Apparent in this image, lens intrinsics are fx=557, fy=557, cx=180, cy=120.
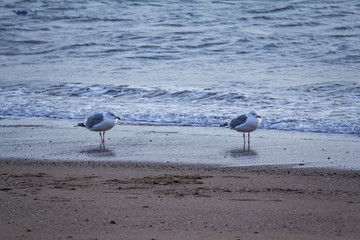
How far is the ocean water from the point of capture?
1063 cm

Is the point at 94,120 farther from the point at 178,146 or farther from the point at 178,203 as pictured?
the point at 178,203

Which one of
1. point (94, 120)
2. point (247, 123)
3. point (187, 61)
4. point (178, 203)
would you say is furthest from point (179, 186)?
point (187, 61)

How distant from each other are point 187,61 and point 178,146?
871 cm

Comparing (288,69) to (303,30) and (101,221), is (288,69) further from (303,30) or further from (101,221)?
(101,221)

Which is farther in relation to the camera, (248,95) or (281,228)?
(248,95)

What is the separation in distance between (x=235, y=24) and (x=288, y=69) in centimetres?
663

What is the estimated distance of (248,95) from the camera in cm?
1159

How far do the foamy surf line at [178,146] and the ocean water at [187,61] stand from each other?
2.33 feet

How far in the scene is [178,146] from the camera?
7719mm

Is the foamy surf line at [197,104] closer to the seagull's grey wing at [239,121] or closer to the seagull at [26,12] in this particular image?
the seagull's grey wing at [239,121]

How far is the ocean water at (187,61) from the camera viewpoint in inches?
419

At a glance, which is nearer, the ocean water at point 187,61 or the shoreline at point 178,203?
the shoreline at point 178,203

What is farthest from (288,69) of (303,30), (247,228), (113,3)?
(113,3)

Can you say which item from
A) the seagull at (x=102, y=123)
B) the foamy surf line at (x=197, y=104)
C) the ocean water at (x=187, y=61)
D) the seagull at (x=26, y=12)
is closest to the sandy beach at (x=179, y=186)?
the seagull at (x=102, y=123)
